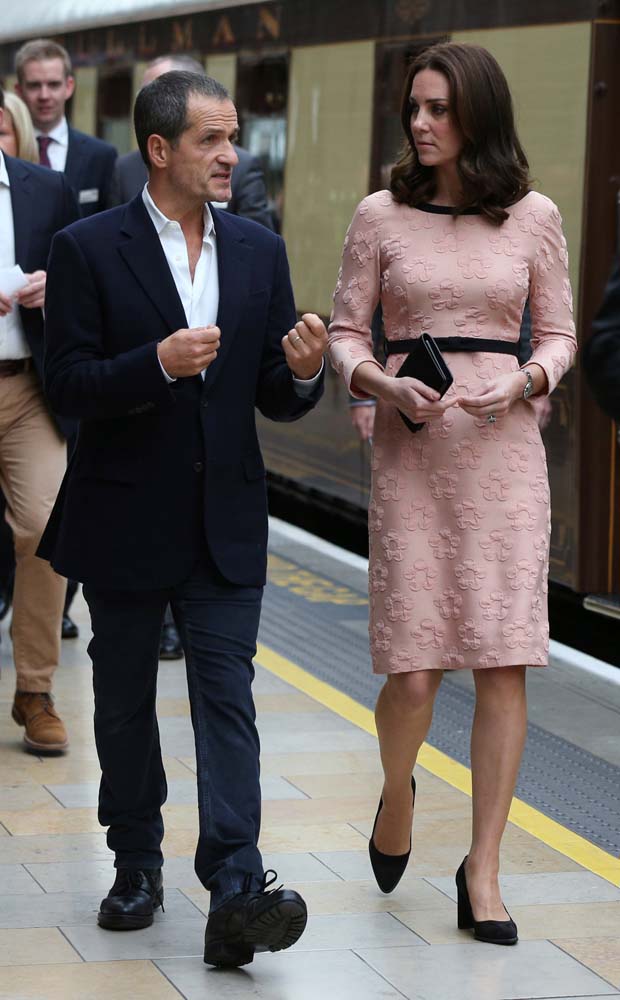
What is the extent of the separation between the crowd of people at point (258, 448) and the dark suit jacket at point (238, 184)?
108 inches

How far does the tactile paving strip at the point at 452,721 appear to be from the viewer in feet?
17.9

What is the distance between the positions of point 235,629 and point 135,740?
35 cm

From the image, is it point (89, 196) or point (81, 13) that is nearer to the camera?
point (89, 196)

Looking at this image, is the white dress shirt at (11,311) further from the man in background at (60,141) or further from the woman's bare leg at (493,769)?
the woman's bare leg at (493,769)

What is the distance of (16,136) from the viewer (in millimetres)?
6301

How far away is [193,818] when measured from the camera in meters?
5.28

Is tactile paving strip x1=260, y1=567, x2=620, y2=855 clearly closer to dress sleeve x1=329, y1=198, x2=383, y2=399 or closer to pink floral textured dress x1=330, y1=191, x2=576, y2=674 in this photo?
pink floral textured dress x1=330, y1=191, x2=576, y2=674

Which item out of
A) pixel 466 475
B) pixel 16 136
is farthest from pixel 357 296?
pixel 16 136

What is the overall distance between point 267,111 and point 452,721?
5.52m

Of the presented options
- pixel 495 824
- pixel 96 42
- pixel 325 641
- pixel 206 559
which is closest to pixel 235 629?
pixel 206 559

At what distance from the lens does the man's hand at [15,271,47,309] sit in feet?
18.9

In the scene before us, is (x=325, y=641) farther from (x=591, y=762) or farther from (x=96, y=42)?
(x=96, y=42)

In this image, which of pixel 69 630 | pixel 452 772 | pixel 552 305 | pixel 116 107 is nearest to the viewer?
pixel 552 305

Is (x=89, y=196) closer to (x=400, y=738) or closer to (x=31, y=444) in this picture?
(x=31, y=444)
